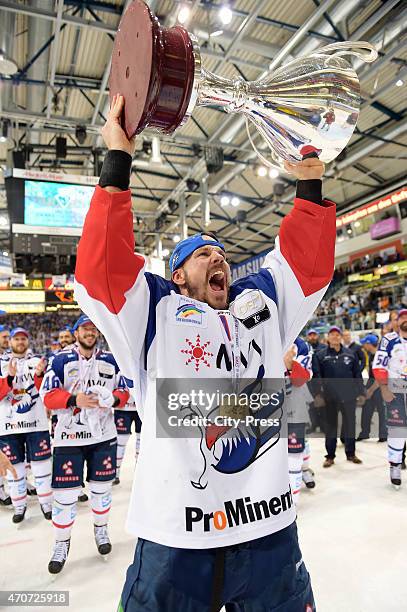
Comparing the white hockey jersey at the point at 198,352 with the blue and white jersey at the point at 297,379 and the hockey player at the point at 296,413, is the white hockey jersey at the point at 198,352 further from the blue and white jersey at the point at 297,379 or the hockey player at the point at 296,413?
the blue and white jersey at the point at 297,379

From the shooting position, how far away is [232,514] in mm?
1134

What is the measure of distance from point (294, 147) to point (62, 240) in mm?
6081

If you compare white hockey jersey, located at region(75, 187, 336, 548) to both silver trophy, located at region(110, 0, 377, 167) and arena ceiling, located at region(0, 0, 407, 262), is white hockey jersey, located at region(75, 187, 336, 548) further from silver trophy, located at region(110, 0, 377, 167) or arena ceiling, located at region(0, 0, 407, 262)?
arena ceiling, located at region(0, 0, 407, 262)

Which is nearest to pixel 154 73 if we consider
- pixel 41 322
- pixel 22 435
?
pixel 22 435

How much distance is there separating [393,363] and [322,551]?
250 centimetres

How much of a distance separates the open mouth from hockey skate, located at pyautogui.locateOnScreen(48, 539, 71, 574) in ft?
8.94

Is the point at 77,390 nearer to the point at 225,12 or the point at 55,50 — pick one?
the point at 225,12

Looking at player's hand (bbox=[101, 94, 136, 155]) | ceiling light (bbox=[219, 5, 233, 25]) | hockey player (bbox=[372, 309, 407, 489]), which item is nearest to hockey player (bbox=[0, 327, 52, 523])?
hockey player (bbox=[372, 309, 407, 489])

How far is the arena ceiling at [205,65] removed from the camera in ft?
19.3

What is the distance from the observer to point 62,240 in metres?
6.81

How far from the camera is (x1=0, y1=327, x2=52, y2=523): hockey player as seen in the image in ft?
14.0

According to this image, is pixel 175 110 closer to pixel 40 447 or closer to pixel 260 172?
pixel 40 447

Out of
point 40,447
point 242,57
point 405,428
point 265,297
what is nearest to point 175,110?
point 265,297

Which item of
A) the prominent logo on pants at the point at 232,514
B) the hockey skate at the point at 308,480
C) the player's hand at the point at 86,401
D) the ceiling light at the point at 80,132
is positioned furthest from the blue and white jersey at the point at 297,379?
the ceiling light at the point at 80,132
